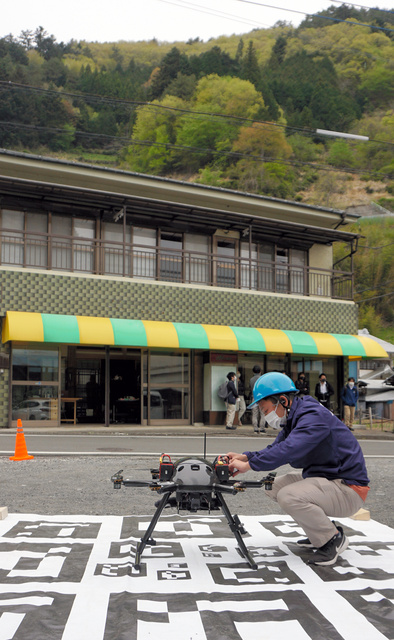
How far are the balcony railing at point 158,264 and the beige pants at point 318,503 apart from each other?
57.0 feet

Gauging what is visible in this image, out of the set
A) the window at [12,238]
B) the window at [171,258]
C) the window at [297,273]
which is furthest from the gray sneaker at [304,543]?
the window at [297,273]

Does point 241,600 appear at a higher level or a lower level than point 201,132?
lower

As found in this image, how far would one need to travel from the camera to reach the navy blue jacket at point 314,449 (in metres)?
4.55

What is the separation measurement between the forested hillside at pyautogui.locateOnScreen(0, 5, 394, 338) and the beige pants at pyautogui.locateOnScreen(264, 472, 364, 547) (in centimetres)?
5317

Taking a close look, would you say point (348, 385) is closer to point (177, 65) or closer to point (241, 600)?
point (241, 600)

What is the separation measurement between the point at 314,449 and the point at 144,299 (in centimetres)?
1790

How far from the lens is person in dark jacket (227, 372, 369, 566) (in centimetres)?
458

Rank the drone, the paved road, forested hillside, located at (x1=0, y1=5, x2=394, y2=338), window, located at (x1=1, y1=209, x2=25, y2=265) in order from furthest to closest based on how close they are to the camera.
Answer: forested hillside, located at (x1=0, y1=5, x2=394, y2=338) → window, located at (x1=1, y1=209, x2=25, y2=265) → the paved road → the drone

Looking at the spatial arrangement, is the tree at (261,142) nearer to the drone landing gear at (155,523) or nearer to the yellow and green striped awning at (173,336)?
the yellow and green striped awning at (173,336)

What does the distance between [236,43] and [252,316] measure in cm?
9777

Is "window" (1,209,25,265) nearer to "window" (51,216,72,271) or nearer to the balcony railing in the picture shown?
the balcony railing

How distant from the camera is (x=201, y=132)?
2835 inches

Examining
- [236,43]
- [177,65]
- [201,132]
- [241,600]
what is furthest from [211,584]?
[236,43]

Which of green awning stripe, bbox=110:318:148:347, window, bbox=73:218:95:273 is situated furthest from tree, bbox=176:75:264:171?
green awning stripe, bbox=110:318:148:347
